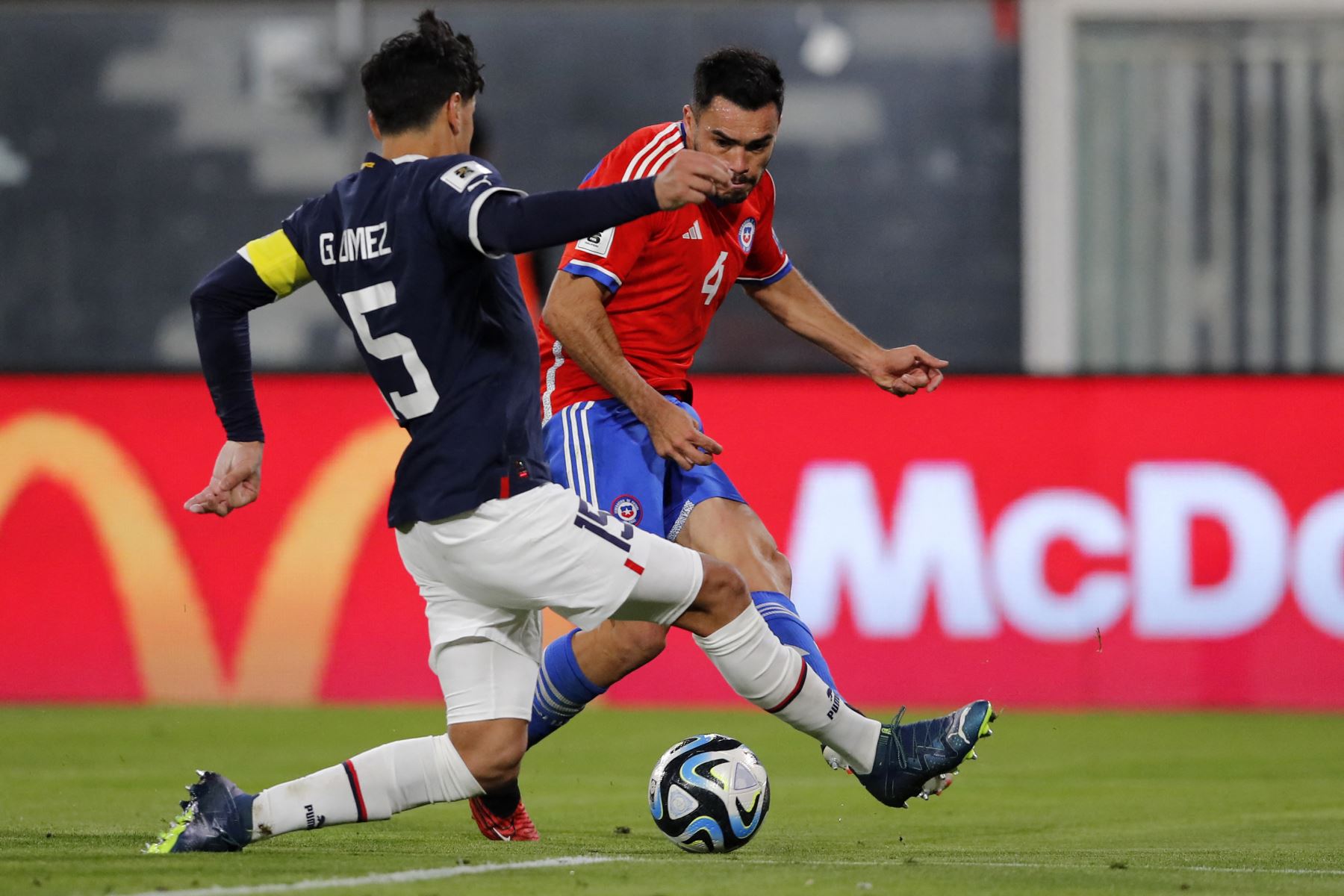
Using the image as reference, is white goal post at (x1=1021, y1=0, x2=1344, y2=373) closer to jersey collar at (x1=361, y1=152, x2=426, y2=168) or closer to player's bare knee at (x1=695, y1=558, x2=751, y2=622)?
player's bare knee at (x1=695, y1=558, x2=751, y2=622)

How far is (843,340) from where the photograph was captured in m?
5.57

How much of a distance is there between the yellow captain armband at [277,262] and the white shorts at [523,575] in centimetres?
68

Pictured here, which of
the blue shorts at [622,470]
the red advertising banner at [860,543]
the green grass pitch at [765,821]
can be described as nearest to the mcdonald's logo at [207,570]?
the red advertising banner at [860,543]

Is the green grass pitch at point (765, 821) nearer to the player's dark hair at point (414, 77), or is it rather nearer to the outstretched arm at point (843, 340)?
the outstretched arm at point (843, 340)

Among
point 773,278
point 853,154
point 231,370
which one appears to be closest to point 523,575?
point 231,370

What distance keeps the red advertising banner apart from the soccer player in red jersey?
3.66 m

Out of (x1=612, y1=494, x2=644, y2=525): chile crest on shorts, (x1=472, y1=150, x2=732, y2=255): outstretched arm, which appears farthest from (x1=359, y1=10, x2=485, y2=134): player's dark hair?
(x1=612, y1=494, x2=644, y2=525): chile crest on shorts

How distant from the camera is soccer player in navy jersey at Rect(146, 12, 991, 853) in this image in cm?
420

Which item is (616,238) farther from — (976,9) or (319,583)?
(976,9)

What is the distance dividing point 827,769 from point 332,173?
8025 mm

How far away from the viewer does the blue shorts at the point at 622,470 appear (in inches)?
207

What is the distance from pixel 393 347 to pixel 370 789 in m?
1.02

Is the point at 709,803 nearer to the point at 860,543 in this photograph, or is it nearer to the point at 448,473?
the point at 448,473

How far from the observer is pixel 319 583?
930 cm
